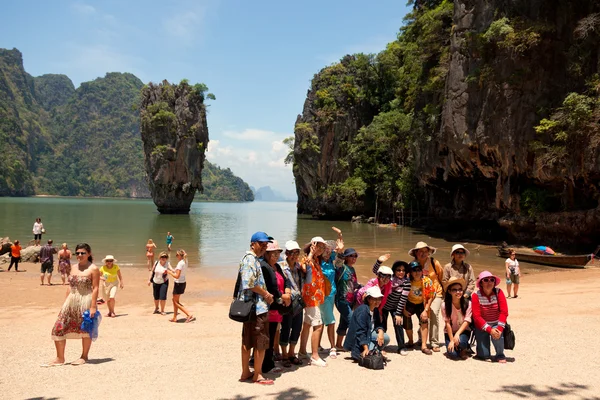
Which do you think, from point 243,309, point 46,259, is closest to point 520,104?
point 243,309

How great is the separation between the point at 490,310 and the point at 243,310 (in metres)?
3.13

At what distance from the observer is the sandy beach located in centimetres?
414

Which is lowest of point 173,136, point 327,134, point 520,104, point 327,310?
point 327,310

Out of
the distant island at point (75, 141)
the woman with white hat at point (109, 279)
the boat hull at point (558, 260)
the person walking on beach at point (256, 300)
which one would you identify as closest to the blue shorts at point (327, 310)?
the person walking on beach at point (256, 300)

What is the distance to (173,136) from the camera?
189 feet

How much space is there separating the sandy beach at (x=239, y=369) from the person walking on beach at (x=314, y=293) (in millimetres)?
332

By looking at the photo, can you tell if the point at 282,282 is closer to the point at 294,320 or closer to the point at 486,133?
the point at 294,320

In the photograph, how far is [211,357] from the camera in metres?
5.36

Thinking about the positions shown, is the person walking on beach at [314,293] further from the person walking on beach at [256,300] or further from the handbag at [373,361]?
the person walking on beach at [256,300]

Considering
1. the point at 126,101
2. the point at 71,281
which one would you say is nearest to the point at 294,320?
the point at 71,281

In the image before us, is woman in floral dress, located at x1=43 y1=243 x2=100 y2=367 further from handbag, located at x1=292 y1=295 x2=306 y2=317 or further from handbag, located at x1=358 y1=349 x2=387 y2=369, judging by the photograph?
handbag, located at x1=358 y1=349 x2=387 y2=369

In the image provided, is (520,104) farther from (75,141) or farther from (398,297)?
(75,141)

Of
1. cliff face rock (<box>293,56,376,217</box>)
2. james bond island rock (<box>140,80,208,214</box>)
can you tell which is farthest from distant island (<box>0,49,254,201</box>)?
cliff face rock (<box>293,56,376,217</box>)

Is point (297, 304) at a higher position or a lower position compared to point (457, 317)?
higher
